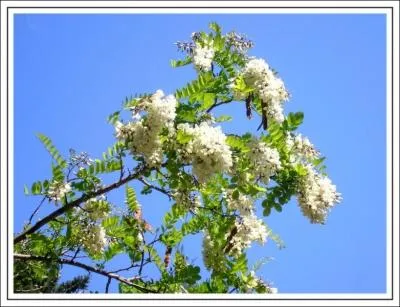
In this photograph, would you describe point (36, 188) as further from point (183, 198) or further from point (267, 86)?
point (267, 86)

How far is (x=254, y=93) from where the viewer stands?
5.89 m

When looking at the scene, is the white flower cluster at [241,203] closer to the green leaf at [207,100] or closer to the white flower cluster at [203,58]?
the green leaf at [207,100]

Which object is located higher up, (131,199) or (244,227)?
(131,199)

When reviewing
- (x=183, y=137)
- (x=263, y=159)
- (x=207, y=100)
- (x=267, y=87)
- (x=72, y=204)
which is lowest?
(x=72, y=204)

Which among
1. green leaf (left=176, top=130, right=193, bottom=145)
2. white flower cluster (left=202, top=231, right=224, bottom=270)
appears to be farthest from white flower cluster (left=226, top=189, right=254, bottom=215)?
green leaf (left=176, top=130, right=193, bottom=145)

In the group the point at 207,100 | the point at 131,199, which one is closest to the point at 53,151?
the point at 131,199

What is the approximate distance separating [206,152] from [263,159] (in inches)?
22.4

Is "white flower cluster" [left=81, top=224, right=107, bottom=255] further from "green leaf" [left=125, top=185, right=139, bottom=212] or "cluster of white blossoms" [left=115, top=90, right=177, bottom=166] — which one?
"cluster of white blossoms" [left=115, top=90, right=177, bottom=166]

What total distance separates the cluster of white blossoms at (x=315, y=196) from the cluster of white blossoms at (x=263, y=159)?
0.39 meters

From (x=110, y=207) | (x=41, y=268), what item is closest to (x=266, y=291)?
(x=110, y=207)

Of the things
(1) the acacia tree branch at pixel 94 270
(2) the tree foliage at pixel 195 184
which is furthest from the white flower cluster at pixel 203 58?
(1) the acacia tree branch at pixel 94 270

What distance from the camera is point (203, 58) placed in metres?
6.30

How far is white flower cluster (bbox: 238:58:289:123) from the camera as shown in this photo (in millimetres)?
5801

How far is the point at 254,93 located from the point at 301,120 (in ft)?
1.53
